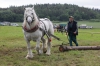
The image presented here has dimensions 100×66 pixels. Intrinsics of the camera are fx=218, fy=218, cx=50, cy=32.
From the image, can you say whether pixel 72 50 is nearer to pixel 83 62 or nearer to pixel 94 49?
pixel 94 49

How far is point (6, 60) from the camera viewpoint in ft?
28.7

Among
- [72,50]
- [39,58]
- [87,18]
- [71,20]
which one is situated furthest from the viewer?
[87,18]

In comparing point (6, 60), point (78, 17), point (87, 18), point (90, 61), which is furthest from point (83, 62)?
point (87, 18)

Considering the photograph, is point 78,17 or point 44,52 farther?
point 78,17

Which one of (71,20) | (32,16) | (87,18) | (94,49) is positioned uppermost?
(32,16)

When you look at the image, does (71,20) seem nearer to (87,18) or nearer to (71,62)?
(71,62)

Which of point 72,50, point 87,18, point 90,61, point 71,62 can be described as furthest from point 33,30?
point 87,18

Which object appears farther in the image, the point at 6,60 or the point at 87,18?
the point at 87,18

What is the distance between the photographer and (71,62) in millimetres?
8570

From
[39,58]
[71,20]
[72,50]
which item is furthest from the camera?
[71,20]

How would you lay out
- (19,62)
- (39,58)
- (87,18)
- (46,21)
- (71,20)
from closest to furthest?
(19,62)
(39,58)
(46,21)
(71,20)
(87,18)

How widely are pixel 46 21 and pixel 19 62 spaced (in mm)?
2896

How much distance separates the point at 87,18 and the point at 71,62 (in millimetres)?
102987

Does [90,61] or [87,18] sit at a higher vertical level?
[90,61]
